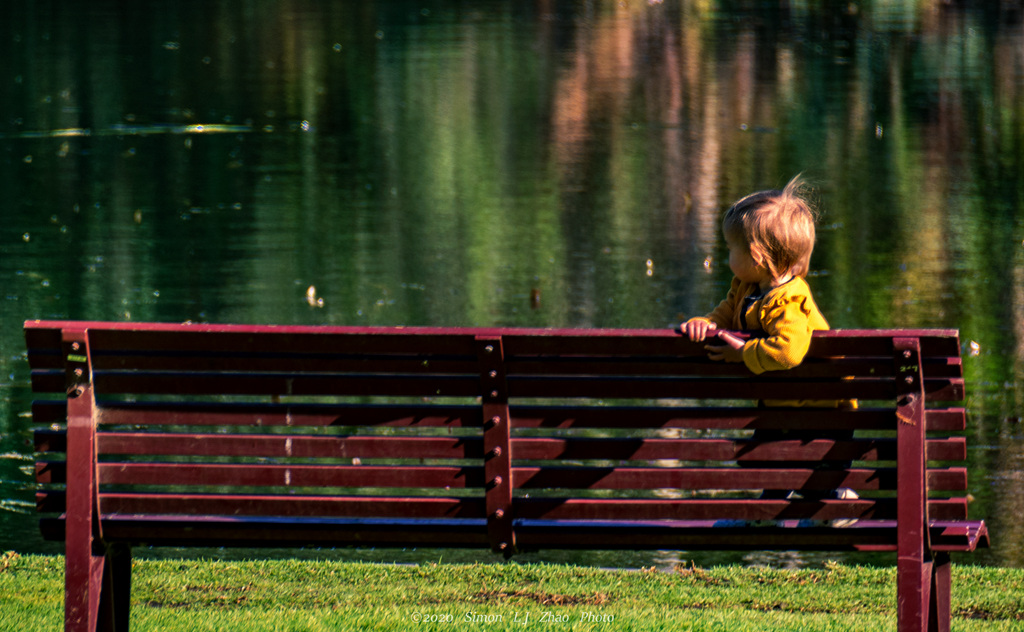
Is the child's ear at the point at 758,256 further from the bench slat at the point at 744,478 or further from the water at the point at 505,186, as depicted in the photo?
the water at the point at 505,186

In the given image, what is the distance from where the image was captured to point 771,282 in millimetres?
3816

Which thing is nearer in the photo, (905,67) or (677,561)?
(677,561)

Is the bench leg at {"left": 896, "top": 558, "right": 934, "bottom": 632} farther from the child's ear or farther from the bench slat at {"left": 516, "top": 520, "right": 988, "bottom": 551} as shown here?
the child's ear

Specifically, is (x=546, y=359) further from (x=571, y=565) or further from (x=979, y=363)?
(x=979, y=363)

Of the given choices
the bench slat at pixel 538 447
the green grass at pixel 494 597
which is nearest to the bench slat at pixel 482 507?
the bench slat at pixel 538 447

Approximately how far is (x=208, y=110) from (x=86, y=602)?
19.4 metres

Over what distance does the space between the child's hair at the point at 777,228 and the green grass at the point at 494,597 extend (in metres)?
1.28

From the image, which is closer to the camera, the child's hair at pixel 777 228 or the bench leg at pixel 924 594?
the bench leg at pixel 924 594

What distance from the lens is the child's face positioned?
3.78 meters

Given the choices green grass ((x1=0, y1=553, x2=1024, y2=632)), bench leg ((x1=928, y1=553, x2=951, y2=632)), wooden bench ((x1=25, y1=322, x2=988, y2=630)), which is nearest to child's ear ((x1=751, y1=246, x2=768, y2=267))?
wooden bench ((x1=25, y1=322, x2=988, y2=630))

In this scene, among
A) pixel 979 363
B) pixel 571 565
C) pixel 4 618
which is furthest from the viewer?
pixel 979 363

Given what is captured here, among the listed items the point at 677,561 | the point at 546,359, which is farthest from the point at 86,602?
the point at 677,561

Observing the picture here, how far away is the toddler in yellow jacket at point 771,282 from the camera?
3438mm

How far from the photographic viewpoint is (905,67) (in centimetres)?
2733
